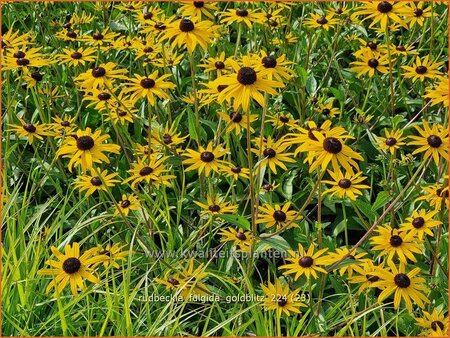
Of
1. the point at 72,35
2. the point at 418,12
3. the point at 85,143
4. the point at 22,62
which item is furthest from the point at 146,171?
the point at 418,12

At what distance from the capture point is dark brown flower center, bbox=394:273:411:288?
1394mm

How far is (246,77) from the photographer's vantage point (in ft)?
4.63

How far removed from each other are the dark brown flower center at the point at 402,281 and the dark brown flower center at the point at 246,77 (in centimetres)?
49

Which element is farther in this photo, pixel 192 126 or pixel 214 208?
pixel 192 126

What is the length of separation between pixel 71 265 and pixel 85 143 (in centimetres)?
27

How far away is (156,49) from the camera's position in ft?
6.93

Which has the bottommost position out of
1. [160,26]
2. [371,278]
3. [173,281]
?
[173,281]

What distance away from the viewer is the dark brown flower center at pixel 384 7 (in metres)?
1.96

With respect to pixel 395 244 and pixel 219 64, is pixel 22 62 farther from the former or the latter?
pixel 395 244

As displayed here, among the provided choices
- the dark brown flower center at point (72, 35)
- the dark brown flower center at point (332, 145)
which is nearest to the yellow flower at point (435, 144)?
the dark brown flower center at point (332, 145)

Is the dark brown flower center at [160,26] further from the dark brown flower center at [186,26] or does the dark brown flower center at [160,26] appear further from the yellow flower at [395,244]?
the yellow flower at [395,244]

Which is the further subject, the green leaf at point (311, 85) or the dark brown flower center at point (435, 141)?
the green leaf at point (311, 85)

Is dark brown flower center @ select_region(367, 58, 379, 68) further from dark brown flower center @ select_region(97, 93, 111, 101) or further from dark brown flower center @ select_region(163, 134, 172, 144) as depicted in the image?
dark brown flower center @ select_region(97, 93, 111, 101)

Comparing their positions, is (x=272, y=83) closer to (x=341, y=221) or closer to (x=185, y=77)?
(x=341, y=221)
